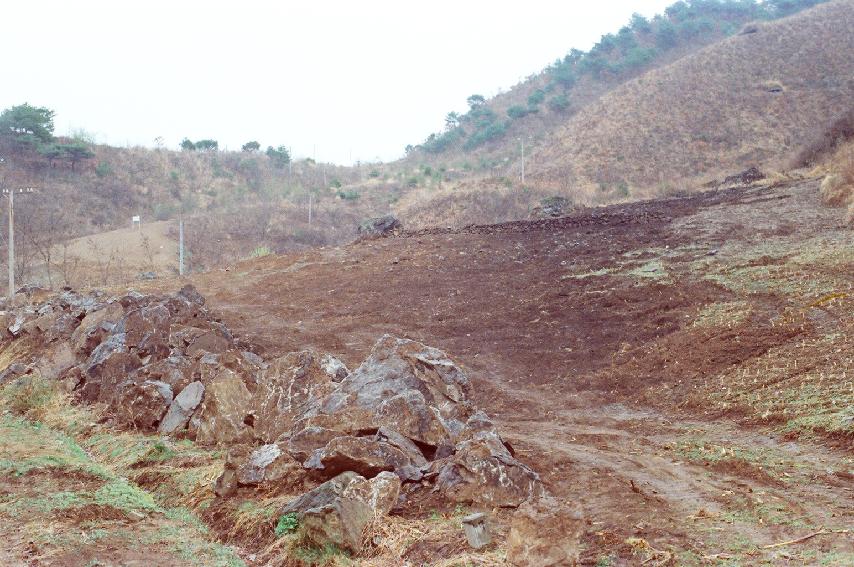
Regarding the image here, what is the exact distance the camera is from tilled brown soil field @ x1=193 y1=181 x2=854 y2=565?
571cm

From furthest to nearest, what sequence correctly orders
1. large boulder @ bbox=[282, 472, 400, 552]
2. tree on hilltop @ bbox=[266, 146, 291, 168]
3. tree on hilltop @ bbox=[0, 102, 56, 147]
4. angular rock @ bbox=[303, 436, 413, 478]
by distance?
1. tree on hilltop @ bbox=[266, 146, 291, 168]
2. tree on hilltop @ bbox=[0, 102, 56, 147]
3. angular rock @ bbox=[303, 436, 413, 478]
4. large boulder @ bbox=[282, 472, 400, 552]

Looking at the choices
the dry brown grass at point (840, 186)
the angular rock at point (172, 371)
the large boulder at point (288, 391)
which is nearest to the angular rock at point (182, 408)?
the angular rock at point (172, 371)

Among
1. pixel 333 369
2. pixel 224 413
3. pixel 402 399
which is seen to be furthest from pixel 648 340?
pixel 224 413

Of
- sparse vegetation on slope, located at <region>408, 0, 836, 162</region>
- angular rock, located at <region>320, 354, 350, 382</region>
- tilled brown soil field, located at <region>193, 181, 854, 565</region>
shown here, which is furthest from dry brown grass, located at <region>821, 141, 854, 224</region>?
sparse vegetation on slope, located at <region>408, 0, 836, 162</region>

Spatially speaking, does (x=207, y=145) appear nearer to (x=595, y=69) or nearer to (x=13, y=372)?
(x=595, y=69)

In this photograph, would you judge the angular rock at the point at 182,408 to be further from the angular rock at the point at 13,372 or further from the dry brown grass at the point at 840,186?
the dry brown grass at the point at 840,186

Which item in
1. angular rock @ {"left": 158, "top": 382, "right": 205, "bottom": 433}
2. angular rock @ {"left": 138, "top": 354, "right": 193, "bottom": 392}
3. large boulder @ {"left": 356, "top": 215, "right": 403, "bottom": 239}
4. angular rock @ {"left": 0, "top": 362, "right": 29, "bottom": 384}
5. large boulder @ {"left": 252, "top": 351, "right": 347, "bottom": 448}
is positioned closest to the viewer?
large boulder @ {"left": 252, "top": 351, "right": 347, "bottom": 448}

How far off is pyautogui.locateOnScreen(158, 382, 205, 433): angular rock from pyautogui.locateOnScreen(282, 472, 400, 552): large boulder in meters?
3.82

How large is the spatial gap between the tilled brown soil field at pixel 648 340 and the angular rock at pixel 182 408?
3.63 m

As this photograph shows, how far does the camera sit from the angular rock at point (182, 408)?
9.48m

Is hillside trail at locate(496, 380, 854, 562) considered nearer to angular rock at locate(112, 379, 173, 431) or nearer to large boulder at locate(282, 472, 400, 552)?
large boulder at locate(282, 472, 400, 552)

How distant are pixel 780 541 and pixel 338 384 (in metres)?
5.04

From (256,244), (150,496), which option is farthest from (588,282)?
(256,244)

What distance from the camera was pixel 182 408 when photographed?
9578 millimetres
